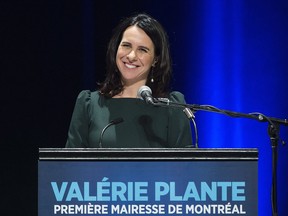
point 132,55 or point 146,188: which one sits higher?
point 132,55

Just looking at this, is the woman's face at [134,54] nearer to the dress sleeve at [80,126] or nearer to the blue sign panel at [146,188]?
the dress sleeve at [80,126]

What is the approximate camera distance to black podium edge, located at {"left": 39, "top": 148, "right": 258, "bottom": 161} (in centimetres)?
159

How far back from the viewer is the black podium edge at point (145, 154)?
159 cm

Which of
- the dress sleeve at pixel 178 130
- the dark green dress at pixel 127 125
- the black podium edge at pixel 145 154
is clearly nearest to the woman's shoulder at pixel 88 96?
the dark green dress at pixel 127 125

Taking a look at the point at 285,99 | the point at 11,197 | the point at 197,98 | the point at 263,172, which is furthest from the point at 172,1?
the point at 11,197

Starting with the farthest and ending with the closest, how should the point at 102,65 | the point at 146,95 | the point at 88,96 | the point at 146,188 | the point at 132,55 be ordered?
the point at 102,65, the point at 88,96, the point at 132,55, the point at 146,95, the point at 146,188

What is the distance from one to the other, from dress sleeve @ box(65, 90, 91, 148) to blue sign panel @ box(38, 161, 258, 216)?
0.74m

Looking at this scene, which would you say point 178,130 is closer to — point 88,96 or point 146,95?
point 88,96

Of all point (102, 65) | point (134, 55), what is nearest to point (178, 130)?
point (134, 55)

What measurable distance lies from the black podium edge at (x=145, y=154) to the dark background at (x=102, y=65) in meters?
2.10

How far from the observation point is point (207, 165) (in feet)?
5.23

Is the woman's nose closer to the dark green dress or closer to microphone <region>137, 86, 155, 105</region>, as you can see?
the dark green dress

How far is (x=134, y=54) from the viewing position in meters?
2.33

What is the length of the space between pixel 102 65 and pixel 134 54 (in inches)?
54.9
